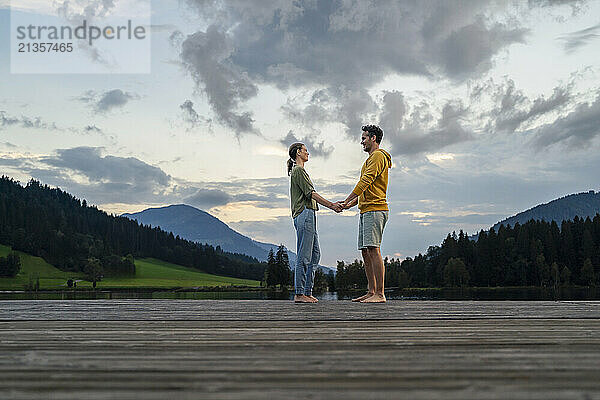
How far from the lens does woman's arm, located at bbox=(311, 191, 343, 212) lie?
29.3 ft

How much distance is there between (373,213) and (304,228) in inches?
50.2

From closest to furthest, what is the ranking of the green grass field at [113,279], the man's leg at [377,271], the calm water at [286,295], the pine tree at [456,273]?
the man's leg at [377,271], the calm water at [286,295], the pine tree at [456,273], the green grass field at [113,279]

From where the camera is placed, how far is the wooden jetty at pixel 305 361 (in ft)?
7.88

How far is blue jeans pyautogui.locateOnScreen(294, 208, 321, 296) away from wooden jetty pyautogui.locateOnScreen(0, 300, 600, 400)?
378 centimetres

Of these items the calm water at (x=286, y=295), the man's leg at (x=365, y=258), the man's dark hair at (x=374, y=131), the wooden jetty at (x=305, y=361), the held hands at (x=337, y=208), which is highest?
the man's dark hair at (x=374, y=131)

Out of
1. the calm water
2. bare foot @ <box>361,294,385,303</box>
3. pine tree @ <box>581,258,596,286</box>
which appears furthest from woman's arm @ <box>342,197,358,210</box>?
pine tree @ <box>581,258,596,286</box>

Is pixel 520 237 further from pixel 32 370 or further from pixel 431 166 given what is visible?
pixel 32 370

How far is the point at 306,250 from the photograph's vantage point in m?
8.86

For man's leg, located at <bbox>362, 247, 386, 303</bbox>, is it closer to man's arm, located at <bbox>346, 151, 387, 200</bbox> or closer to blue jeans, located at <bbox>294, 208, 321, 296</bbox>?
blue jeans, located at <bbox>294, 208, 321, 296</bbox>

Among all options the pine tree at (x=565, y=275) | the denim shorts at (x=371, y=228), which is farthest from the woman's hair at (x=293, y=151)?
the pine tree at (x=565, y=275)

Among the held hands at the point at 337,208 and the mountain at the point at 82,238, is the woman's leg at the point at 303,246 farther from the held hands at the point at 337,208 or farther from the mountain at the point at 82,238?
the mountain at the point at 82,238

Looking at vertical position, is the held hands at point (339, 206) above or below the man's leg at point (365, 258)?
above

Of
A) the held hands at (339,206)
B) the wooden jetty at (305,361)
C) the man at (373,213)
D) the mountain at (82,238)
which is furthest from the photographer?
the mountain at (82,238)

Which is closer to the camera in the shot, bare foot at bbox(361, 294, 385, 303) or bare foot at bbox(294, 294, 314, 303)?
bare foot at bbox(361, 294, 385, 303)
